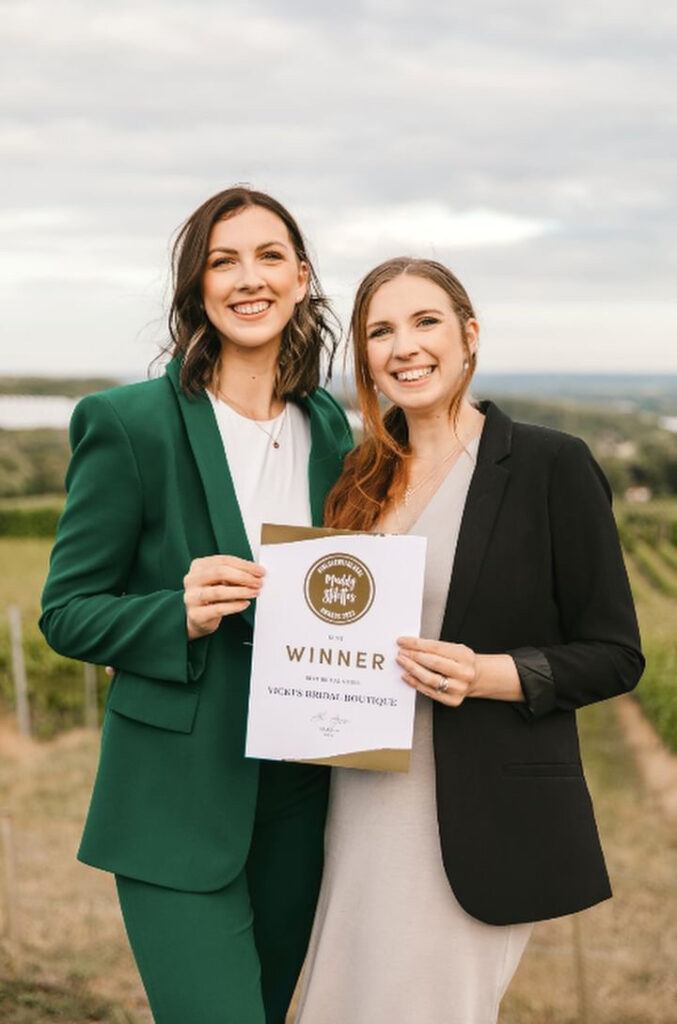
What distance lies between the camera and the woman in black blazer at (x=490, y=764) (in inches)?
98.9

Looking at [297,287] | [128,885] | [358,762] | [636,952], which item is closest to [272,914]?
[128,885]

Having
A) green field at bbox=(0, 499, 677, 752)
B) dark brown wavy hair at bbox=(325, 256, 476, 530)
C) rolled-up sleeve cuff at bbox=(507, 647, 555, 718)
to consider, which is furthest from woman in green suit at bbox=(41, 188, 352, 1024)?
green field at bbox=(0, 499, 677, 752)

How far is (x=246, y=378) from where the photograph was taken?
289cm

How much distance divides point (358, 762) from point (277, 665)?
0.25 metres

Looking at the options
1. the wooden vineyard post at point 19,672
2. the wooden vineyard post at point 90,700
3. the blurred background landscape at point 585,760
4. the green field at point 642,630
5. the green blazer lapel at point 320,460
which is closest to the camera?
the green blazer lapel at point 320,460

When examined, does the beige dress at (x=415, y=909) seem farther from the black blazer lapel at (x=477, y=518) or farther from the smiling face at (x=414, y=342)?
the smiling face at (x=414, y=342)

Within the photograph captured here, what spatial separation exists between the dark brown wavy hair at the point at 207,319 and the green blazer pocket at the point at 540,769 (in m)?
1.04

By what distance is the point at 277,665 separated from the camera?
2.48 m

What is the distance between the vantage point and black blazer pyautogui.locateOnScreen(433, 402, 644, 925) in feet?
8.23

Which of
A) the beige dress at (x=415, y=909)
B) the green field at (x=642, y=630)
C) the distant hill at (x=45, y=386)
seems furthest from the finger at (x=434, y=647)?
the distant hill at (x=45, y=386)

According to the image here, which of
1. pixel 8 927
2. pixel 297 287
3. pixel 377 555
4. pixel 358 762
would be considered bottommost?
pixel 8 927

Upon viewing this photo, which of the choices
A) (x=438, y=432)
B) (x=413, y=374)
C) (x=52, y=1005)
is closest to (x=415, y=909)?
(x=438, y=432)

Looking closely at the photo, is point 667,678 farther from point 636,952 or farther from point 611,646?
point 611,646

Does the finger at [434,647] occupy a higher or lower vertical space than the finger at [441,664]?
higher
